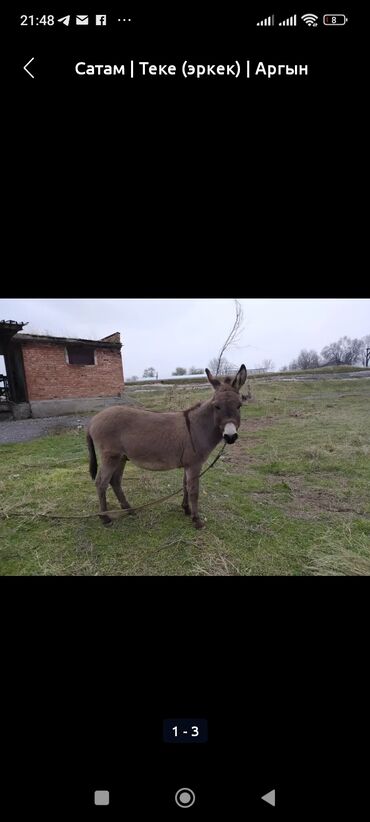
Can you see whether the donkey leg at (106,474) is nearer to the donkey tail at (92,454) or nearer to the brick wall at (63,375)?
the donkey tail at (92,454)

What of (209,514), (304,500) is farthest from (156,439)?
(304,500)

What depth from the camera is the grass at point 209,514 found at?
1948 mm

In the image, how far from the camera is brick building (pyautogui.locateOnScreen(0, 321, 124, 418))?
5.32m

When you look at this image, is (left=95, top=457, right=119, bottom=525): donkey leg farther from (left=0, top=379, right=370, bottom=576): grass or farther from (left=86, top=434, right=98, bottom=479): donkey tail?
(left=86, top=434, right=98, bottom=479): donkey tail

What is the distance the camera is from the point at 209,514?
2787 millimetres
